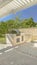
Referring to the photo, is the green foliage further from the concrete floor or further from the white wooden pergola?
the white wooden pergola

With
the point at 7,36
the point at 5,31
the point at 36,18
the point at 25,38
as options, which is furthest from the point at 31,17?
the point at 7,36

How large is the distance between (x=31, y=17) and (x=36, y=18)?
0.55 metres

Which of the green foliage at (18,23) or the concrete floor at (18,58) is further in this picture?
the green foliage at (18,23)

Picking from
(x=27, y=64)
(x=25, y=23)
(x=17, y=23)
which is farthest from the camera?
(x=25, y=23)

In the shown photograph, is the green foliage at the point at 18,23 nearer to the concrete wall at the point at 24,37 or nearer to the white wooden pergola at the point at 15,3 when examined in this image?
the concrete wall at the point at 24,37

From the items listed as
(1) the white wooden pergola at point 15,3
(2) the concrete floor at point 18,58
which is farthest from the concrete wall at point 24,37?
(1) the white wooden pergola at point 15,3

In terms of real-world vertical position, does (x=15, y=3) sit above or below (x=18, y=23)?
below

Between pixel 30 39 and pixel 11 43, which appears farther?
pixel 30 39

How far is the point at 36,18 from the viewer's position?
12.4 m

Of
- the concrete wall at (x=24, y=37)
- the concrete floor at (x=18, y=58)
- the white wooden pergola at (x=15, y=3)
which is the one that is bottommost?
the concrete floor at (x=18, y=58)

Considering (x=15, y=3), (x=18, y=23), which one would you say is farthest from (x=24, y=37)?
(x=15, y=3)

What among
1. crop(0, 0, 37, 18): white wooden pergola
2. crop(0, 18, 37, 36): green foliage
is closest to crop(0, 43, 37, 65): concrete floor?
crop(0, 0, 37, 18): white wooden pergola

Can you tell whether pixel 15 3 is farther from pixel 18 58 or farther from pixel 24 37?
pixel 24 37

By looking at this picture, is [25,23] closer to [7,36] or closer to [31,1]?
[7,36]
